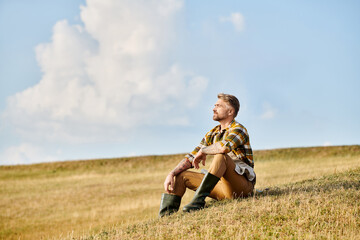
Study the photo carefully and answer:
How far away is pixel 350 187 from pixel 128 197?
1343cm

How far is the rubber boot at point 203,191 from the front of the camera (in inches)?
273

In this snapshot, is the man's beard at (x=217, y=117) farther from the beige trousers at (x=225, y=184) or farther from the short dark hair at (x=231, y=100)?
the beige trousers at (x=225, y=184)

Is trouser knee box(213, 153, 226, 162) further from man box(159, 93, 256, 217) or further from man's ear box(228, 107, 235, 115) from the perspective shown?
man's ear box(228, 107, 235, 115)

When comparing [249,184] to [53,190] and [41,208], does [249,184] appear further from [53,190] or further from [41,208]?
[53,190]

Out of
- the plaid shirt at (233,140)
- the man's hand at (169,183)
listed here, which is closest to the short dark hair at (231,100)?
the plaid shirt at (233,140)

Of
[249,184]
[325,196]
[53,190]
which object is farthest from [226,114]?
[53,190]

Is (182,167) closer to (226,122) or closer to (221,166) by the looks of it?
(221,166)

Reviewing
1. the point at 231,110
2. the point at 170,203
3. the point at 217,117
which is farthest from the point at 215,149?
the point at 170,203

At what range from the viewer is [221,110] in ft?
23.5

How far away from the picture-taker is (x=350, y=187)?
338 inches

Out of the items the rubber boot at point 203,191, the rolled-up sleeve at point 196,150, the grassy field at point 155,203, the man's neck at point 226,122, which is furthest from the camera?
the rolled-up sleeve at point 196,150

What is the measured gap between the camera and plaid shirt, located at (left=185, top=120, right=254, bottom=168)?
6.80 metres

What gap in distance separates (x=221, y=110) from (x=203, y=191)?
1.59m

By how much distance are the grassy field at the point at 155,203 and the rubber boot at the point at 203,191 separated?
0.23 m
